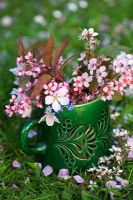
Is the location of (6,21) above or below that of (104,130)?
above

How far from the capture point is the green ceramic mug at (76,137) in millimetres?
1381

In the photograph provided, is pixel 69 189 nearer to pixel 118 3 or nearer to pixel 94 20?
pixel 94 20

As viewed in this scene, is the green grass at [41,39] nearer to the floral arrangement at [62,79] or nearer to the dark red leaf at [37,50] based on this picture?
the floral arrangement at [62,79]

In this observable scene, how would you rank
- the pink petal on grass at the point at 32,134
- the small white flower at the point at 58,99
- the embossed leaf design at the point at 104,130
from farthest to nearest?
1. the pink petal on grass at the point at 32,134
2. the embossed leaf design at the point at 104,130
3. the small white flower at the point at 58,99

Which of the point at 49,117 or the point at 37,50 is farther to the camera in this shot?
the point at 37,50

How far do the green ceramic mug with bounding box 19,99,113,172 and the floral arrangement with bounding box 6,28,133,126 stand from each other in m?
0.03

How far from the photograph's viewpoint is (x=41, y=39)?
93.8 inches

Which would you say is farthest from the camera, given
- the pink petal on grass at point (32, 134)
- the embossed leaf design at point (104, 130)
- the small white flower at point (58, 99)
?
the pink petal on grass at point (32, 134)

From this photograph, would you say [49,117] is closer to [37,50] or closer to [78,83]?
[78,83]

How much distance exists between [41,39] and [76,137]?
3.52 feet

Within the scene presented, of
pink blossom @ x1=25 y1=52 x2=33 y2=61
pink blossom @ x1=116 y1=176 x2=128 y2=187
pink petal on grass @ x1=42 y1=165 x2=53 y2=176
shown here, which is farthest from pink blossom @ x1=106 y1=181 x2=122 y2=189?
pink blossom @ x1=25 y1=52 x2=33 y2=61

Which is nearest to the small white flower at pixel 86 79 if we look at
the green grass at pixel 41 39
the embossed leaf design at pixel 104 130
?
the embossed leaf design at pixel 104 130

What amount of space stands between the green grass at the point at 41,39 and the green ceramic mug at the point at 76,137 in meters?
0.05

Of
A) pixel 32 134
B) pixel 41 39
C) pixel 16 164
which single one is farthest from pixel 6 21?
pixel 16 164
